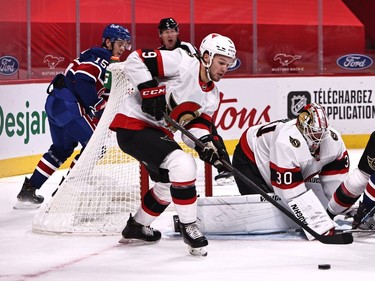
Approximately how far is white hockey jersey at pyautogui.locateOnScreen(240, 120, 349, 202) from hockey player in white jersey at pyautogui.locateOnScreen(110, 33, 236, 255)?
1.39ft

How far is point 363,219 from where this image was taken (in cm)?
479

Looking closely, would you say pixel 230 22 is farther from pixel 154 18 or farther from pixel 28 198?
pixel 28 198

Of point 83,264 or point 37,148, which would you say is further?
point 37,148

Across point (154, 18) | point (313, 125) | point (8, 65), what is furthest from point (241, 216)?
point (154, 18)

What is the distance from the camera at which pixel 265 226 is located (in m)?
4.88

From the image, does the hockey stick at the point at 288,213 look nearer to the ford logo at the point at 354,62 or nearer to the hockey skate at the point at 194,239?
the hockey skate at the point at 194,239

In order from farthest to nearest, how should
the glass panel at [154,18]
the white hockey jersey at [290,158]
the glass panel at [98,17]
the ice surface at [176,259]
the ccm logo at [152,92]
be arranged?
the glass panel at [154,18]
the glass panel at [98,17]
the white hockey jersey at [290,158]
the ccm logo at [152,92]
the ice surface at [176,259]

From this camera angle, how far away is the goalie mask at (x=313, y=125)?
4.77m

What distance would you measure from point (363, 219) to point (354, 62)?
5.36m

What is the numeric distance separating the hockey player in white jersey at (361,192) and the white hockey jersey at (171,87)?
814 millimetres

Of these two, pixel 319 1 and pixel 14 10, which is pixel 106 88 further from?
pixel 319 1

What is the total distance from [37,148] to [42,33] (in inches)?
58.9

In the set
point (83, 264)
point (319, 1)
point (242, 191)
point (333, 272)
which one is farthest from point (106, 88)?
point (319, 1)

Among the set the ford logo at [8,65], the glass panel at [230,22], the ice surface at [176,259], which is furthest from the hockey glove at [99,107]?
the glass panel at [230,22]
